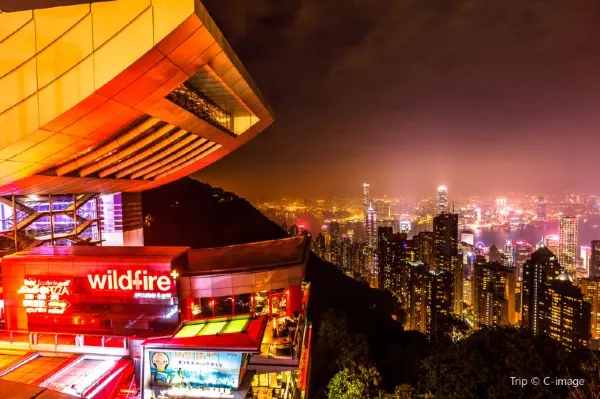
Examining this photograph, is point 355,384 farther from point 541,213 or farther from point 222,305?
point 541,213

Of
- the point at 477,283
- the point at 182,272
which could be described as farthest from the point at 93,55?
the point at 477,283

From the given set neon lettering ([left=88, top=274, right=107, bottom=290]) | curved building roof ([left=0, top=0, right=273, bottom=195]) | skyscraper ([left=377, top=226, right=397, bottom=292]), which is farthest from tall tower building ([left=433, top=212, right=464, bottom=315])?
curved building roof ([left=0, top=0, right=273, bottom=195])

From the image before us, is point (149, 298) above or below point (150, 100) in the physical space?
below

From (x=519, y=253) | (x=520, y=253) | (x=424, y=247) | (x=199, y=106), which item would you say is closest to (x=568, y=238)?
(x=520, y=253)

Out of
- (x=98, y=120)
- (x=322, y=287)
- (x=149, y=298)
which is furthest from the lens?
(x=322, y=287)

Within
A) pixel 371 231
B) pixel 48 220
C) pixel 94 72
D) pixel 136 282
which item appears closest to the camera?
pixel 94 72

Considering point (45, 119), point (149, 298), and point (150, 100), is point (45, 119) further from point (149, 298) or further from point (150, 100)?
point (149, 298)

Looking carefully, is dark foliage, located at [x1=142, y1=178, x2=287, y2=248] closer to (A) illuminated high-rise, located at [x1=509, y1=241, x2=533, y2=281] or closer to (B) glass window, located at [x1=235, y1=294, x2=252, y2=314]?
(B) glass window, located at [x1=235, y1=294, x2=252, y2=314]
